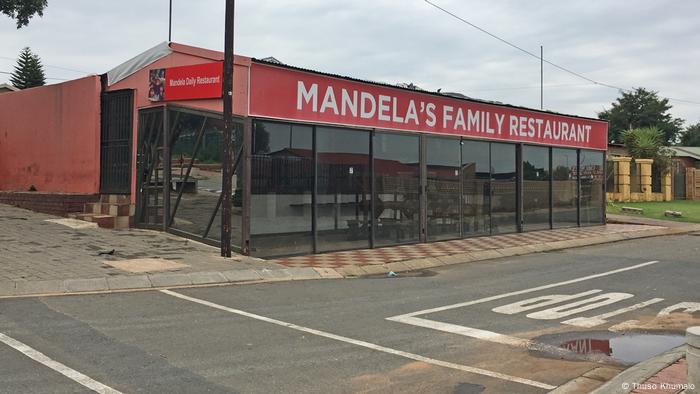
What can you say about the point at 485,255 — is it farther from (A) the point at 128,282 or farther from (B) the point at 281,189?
(A) the point at 128,282

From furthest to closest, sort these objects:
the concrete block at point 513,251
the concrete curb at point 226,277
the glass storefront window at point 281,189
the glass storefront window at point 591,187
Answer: the glass storefront window at point 591,187
the concrete block at point 513,251
the glass storefront window at point 281,189
the concrete curb at point 226,277

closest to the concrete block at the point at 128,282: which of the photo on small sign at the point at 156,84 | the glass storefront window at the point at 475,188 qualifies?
the photo on small sign at the point at 156,84

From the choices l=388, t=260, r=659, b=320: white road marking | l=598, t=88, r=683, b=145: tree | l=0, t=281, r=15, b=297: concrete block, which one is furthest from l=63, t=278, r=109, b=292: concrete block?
l=598, t=88, r=683, b=145: tree

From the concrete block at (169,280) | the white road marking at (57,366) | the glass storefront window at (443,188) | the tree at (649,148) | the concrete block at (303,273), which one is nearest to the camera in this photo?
the white road marking at (57,366)

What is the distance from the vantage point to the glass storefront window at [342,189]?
14.0 m

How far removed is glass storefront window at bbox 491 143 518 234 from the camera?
19.0m

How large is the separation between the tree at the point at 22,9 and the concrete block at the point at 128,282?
12357mm

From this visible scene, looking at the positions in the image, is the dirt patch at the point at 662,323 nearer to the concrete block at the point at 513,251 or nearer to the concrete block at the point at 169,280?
the concrete block at the point at 169,280

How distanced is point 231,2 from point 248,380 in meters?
8.94

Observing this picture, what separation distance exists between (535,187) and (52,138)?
631 inches

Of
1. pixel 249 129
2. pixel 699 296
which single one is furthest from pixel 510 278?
pixel 249 129

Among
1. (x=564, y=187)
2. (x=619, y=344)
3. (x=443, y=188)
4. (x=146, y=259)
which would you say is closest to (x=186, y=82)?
(x=146, y=259)

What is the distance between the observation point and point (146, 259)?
1109 centimetres

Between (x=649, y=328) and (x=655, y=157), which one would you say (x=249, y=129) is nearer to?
(x=649, y=328)
